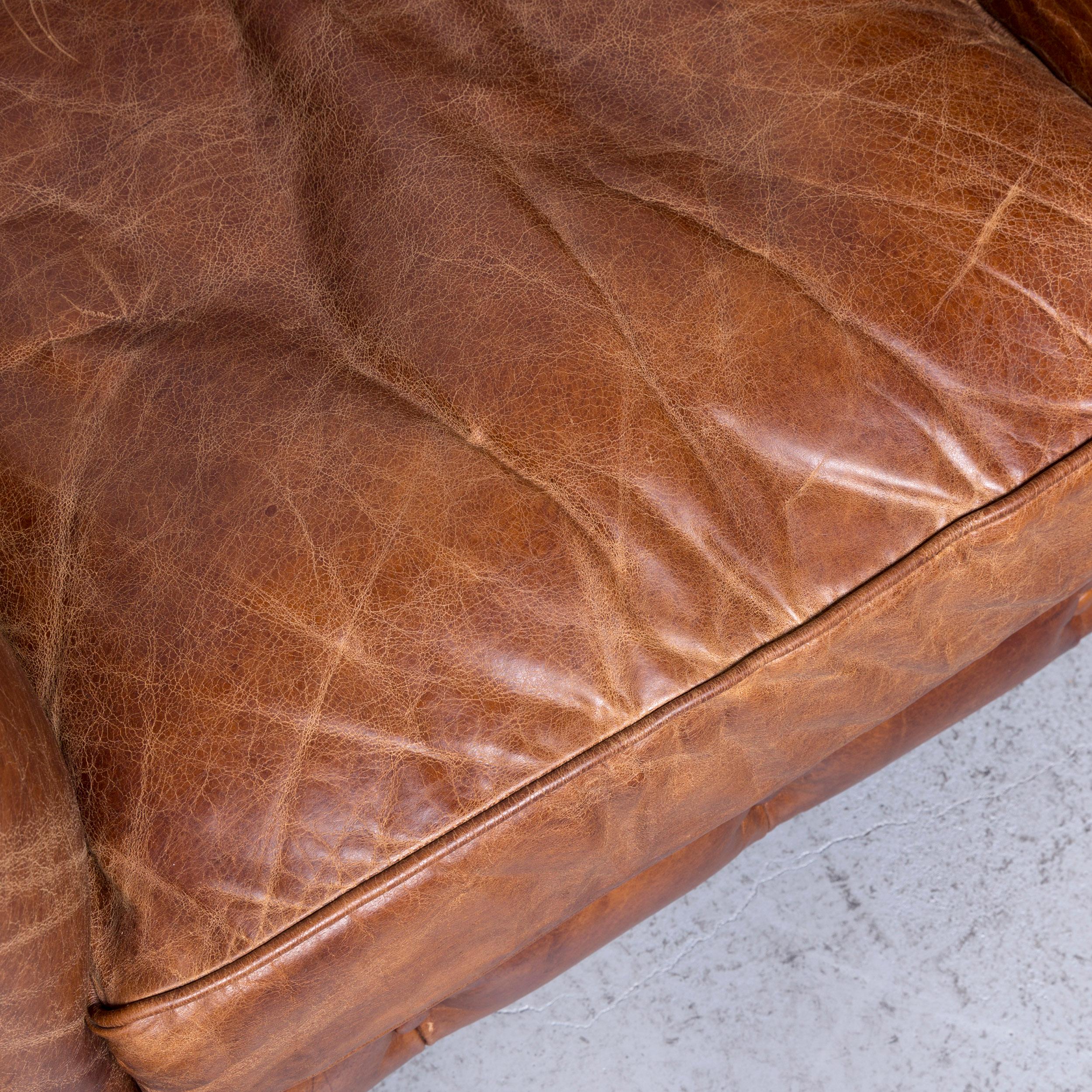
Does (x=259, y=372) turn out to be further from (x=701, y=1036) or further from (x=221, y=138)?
(x=701, y=1036)

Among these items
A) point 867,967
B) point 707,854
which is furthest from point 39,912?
point 867,967

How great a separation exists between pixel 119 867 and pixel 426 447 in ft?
1.10

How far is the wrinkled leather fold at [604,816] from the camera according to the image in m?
0.70

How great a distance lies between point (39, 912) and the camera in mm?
655

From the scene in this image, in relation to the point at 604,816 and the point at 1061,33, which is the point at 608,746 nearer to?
the point at 604,816

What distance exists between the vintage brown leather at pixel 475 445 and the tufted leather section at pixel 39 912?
0.04 feet

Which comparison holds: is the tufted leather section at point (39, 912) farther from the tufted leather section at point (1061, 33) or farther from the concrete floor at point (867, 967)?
the tufted leather section at point (1061, 33)

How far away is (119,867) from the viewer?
712 millimetres

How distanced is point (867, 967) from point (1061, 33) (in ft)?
2.77

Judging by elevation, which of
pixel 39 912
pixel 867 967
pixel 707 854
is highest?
pixel 39 912

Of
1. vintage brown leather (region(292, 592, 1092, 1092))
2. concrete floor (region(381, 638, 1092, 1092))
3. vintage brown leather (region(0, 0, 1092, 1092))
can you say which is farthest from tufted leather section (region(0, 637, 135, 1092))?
concrete floor (region(381, 638, 1092, 1092))

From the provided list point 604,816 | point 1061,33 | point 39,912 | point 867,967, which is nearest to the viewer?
point 39,912

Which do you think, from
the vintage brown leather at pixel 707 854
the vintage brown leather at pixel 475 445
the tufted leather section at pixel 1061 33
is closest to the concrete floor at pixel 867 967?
the vintage brown leather at pixel 707 854

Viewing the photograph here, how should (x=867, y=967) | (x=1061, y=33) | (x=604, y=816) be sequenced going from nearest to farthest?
(x=604, y=816), (x=1061, y=33), (x=867, y=967)
